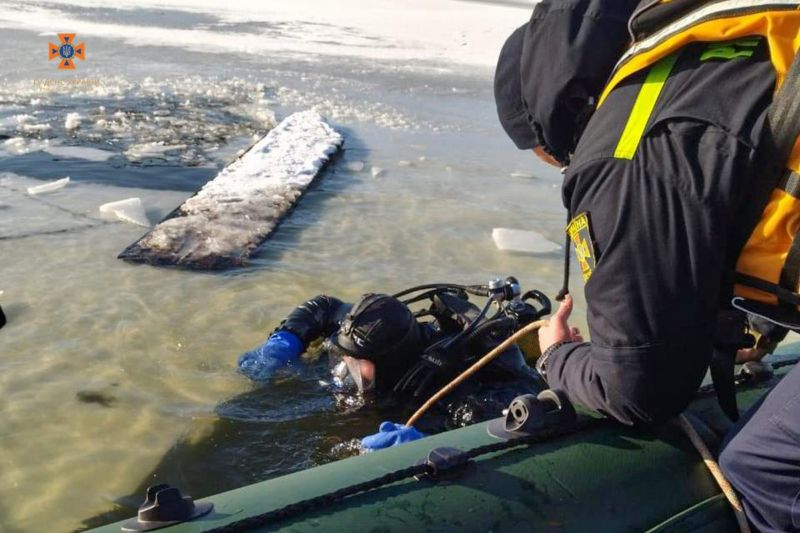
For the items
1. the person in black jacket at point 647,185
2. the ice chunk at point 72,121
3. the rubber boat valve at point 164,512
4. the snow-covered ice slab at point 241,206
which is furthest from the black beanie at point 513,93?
the ice chunk at point 72,121

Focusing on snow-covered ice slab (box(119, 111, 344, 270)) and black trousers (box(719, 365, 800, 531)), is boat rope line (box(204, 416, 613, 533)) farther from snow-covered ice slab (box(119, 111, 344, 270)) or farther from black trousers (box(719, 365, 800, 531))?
snow-covered ice slab (box(119, 111, 344, 270))

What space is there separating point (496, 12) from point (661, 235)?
28.8m

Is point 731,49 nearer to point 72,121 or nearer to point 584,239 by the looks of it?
point 584,239

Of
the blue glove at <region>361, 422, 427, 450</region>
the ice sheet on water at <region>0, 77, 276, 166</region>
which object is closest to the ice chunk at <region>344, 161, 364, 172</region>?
the ice sheet on water at <region>0, 77, 276, 166</region>

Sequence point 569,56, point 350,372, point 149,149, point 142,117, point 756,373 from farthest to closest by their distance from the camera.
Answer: point 142,117 < point 149,149 < point 350,372 < point 756,373 < point 569,56

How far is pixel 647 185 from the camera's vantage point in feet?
5.44

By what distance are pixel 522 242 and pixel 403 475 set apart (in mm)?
3963

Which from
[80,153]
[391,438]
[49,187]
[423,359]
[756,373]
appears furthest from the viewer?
[80,153]

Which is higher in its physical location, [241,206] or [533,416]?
[533,416]

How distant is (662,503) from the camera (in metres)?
1.99

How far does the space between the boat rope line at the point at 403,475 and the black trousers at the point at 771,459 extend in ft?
1.18

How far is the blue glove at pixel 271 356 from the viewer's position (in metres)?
3.56

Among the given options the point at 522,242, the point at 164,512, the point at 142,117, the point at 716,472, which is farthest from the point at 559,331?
the point at 142,117

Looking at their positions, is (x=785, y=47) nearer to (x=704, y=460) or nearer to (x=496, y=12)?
(x=704, y=460)
